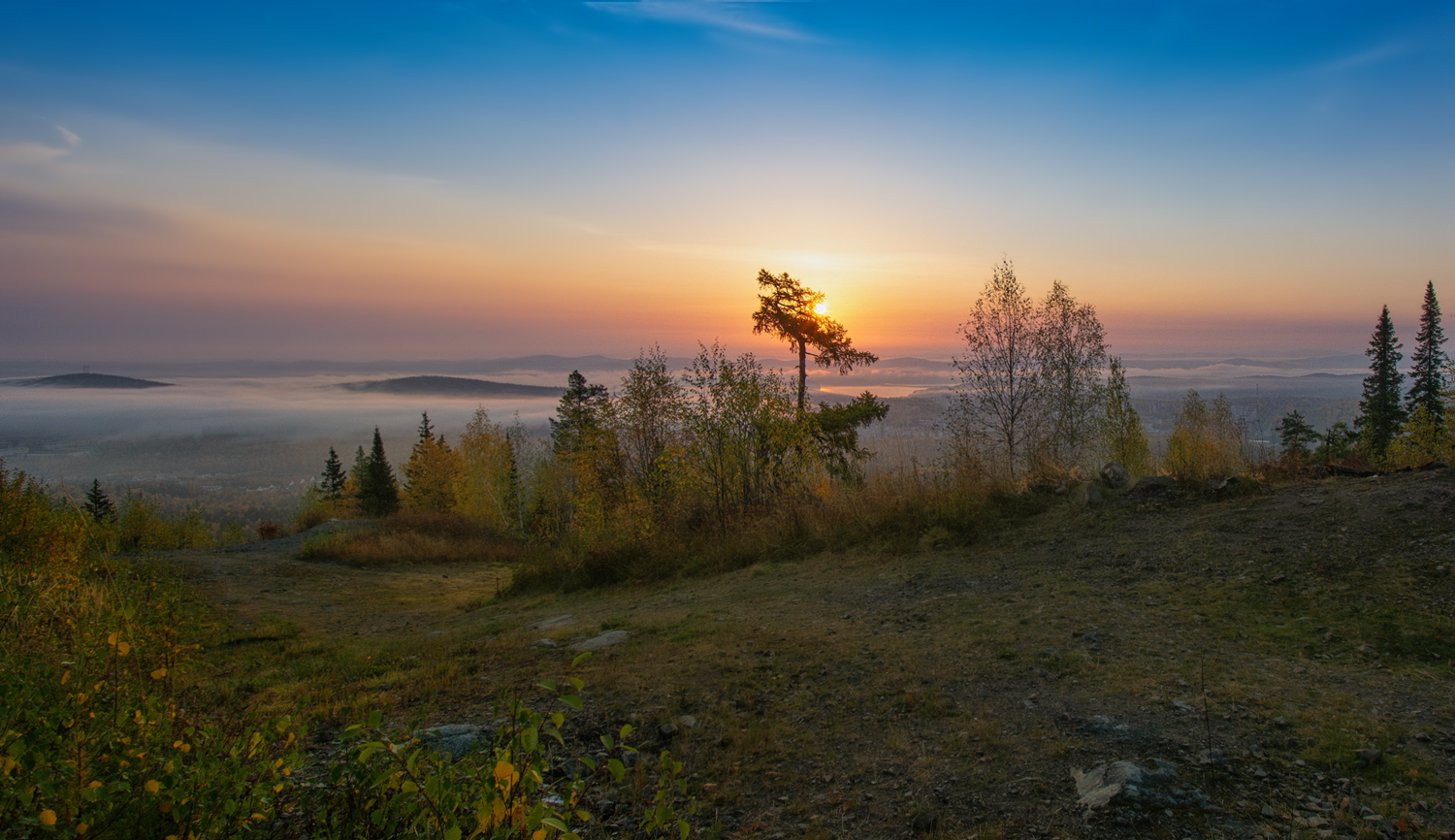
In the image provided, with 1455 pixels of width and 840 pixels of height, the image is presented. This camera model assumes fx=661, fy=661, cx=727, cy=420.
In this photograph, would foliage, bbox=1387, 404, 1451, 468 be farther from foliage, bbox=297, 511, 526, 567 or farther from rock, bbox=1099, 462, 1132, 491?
foliage, bbox=297, 511, 526, 567

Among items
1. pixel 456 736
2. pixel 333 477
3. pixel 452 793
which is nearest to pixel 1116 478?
pixel 456 736

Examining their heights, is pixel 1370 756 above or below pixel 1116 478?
below

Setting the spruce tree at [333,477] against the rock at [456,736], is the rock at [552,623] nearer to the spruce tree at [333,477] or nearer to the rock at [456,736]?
the rock at [456,736]

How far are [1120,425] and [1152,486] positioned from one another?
17163mm

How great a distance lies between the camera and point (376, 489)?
46.1 meters

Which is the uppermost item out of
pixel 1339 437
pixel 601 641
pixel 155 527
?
pixel 601 641

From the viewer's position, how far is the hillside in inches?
139

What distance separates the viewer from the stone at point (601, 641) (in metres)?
7.07

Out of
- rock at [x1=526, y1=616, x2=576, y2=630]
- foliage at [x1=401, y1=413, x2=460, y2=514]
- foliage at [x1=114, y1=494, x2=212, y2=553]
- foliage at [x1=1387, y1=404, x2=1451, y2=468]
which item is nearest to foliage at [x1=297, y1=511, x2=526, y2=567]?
foliage at [x1=114, y1=494, x2=212, y2=553]

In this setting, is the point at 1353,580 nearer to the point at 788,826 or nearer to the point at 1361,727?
the point at 1361,727

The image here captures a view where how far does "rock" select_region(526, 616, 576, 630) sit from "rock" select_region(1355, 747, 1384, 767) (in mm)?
7779

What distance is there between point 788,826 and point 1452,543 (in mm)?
7621

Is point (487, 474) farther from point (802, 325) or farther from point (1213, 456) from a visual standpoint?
point (1213, 456)

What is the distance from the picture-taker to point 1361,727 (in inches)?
158
